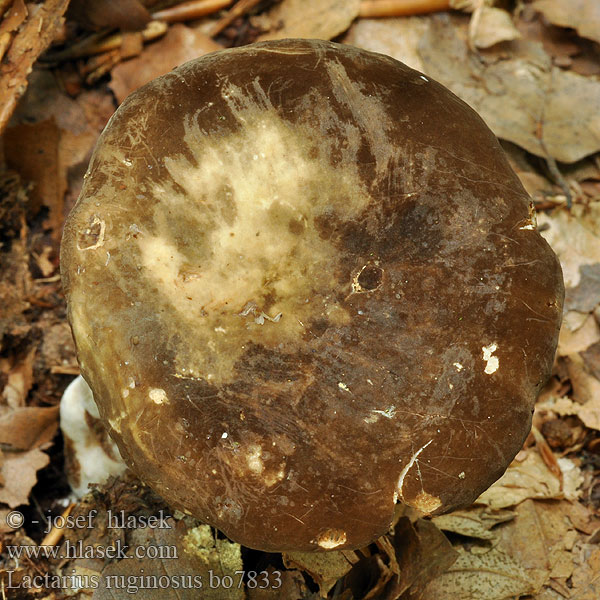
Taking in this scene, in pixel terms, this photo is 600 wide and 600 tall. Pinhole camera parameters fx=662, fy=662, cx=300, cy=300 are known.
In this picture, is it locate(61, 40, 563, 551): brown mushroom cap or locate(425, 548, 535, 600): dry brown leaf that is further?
locate(425, 548, 535, 600): dry brown leaf

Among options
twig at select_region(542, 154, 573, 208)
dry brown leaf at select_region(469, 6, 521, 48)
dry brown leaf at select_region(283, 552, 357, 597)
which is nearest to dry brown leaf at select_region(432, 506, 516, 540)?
dry brown leaf at select_region(283, 552, 357, 597)

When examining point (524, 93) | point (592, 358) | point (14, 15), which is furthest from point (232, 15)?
point (592, 358)

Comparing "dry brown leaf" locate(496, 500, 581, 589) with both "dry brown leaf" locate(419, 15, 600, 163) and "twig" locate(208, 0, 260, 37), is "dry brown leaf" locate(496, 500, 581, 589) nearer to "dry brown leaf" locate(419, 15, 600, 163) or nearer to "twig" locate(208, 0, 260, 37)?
"dry brown leaf" locate(419, 15, 600, 163)

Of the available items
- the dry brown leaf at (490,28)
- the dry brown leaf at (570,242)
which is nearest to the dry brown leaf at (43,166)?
the dry brown leaf at (490,28)

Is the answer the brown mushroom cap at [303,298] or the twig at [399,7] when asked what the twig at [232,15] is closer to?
the twig at [399,7]

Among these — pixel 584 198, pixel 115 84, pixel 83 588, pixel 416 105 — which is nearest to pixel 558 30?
pixel 584 198

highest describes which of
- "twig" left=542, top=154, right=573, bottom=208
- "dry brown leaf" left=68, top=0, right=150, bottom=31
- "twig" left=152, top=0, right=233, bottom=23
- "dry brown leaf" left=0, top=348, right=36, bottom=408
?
"dry brown leaf" left=68, top=0, right=150, bottom=31
